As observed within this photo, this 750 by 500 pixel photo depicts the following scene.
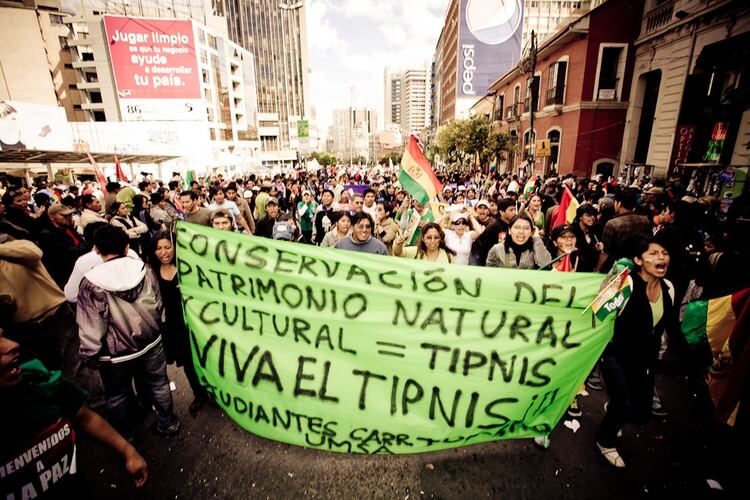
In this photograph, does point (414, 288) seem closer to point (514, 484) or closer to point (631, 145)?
point (514, 484)

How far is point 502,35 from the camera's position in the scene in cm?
5738

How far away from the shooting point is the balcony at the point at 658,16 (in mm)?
13641

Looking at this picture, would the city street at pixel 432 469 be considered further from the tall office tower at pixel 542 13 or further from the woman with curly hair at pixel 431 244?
the tall office tower at pixel 542 13

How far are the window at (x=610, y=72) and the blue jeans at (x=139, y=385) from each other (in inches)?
901

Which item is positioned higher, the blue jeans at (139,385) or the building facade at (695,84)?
the building facade at (695,84)

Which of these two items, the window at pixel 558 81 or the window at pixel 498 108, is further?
the window at pixel 498 108

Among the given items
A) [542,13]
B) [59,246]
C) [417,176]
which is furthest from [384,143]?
[59,246]

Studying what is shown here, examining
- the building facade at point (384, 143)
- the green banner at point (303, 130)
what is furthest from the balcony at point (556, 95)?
the building facade at point (384, 143)

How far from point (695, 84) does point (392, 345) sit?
15.4 meters

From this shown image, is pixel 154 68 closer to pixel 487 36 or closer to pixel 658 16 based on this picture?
pixel 658 16

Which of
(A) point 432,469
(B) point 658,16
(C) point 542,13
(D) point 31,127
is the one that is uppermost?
(C) point 542,13

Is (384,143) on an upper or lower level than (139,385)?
upper

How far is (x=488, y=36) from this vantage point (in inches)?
2256

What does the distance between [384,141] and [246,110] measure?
118887 mm
